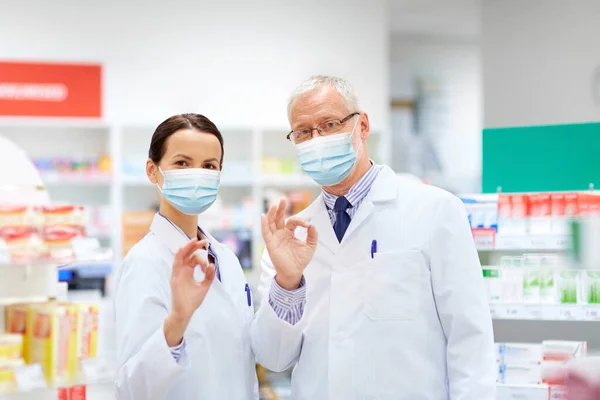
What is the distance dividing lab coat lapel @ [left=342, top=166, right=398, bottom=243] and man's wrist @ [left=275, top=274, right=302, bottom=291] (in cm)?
28

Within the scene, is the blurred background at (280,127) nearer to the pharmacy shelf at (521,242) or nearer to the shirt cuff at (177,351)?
the pharmacy shelf at (521,242)

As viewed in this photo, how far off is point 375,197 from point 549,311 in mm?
1165

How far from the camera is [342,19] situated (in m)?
8.63

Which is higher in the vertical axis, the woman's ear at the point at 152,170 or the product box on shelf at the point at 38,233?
the woman's ear at the point at 152,170

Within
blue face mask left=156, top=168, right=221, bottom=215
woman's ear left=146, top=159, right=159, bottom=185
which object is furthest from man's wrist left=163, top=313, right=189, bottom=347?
woman's ear left=146, top=159, right=159, bottom=185

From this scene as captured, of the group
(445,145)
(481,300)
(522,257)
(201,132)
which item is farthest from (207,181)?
(445,145)

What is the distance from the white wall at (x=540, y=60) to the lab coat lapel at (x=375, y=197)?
10.3ft

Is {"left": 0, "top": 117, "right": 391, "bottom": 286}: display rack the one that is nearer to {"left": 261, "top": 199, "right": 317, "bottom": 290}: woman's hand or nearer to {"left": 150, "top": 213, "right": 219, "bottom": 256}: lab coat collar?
{"left": 150, "top": 213, "right": 219, "bottom": 256}: lab coat collar

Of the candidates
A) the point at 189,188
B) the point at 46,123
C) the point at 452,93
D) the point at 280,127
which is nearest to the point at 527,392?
the point at 189,188

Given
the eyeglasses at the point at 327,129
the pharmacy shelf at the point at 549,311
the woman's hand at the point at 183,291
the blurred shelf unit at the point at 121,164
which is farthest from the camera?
the blurred shelf unit at the point at 121,164

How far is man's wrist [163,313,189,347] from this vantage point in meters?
2.02

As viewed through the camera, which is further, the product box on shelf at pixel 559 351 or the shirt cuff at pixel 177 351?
the product box on shelf at pixel 559 351

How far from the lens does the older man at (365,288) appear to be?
2.23 m

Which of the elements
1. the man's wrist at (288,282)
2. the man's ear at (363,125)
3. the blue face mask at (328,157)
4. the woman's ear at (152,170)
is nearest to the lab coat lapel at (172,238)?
the woman's ear at (152,170)
